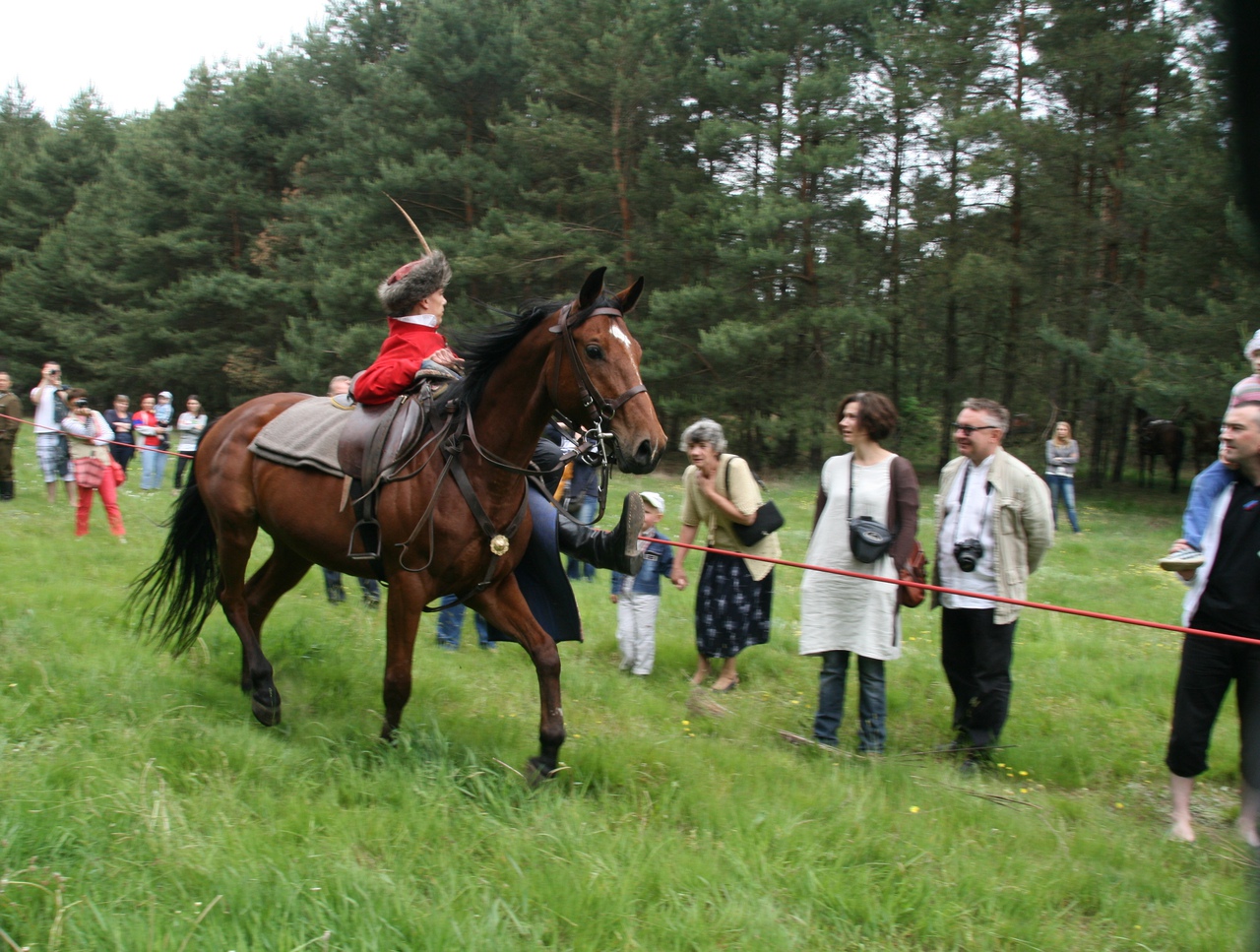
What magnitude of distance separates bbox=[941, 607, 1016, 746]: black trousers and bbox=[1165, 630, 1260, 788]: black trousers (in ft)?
3.30

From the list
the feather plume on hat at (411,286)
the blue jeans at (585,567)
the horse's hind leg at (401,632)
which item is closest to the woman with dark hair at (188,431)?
the blue jeans at (585,567)

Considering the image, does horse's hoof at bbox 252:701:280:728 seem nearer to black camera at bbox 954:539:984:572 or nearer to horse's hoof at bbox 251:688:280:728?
horse's hoof at bbox 251:688:280:728

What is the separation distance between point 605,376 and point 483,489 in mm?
936

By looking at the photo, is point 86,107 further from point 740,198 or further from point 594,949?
point 594,949

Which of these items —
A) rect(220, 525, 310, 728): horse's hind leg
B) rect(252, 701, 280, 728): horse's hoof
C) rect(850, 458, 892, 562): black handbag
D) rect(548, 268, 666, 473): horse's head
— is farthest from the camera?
rect(220, 525, 310, 728): horse's hind leg

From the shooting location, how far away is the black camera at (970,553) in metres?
5.30

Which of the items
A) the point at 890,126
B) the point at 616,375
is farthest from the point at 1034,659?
the point at 890,126

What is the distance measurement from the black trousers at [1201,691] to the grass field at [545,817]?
0.41 m

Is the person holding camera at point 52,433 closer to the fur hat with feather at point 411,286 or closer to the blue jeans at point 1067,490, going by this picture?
the fur hat with feather at point 411,286

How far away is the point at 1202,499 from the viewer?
4.57 metres

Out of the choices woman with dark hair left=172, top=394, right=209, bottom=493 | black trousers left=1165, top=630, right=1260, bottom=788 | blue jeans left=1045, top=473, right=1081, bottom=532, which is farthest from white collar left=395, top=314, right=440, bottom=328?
blue jeans left=1045, top=473, right=1081, bottom=532

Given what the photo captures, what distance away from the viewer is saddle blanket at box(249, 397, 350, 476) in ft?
16.6

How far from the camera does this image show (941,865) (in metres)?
3.66

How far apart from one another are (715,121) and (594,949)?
74.5ft
